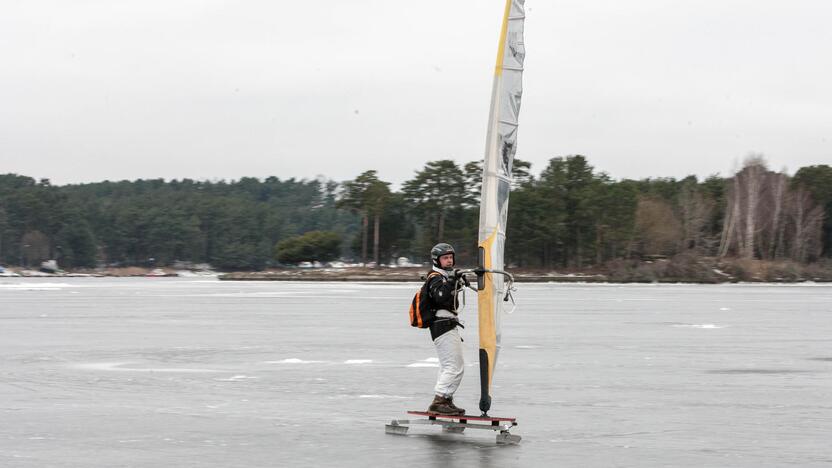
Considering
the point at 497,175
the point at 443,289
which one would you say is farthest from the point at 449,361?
the point at 497,175

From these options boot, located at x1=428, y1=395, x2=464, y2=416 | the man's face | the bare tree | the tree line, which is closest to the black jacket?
the man's face

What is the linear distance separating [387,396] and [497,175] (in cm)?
425

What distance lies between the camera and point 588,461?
10.2 m

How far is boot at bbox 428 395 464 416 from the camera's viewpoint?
11773 mm

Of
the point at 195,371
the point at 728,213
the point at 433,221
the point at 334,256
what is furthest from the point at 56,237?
the point at 195,371

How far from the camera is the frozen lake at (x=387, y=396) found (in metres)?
10.8

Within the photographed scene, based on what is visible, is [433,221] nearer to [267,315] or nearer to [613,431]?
[267,315]

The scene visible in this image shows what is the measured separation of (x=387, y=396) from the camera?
15.0 metres

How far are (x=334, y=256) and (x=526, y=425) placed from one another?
140 m

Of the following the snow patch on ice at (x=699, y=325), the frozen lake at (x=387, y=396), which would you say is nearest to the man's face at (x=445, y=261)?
the frozen lake at (x=387, y=396)

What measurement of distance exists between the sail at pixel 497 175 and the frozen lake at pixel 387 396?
3.36 ft

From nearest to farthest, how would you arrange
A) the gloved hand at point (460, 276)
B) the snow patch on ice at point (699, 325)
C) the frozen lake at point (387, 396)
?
the frozen lake at point (387, 396) → the gloved hand at point (460, 276) → the snow patch on ice at point (699, 325)

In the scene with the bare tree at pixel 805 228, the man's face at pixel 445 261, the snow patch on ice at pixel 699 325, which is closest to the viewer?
the man's face at pixel 445 261

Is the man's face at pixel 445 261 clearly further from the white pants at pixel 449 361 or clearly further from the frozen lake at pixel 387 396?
the frozen lake at pixel 387 396
